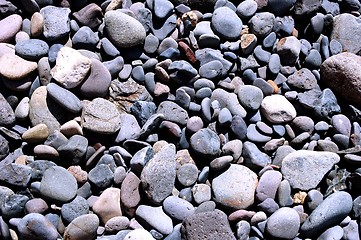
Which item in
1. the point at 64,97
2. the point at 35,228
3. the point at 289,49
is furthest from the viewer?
the point at 289,49

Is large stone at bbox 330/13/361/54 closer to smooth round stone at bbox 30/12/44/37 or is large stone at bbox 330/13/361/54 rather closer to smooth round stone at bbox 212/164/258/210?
smooth round stone at bbox 212/164/258/210

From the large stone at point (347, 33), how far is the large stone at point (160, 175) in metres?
0.62

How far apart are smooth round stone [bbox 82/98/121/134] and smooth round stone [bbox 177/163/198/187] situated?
210mm

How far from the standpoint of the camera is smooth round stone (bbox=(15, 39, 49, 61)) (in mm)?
1414

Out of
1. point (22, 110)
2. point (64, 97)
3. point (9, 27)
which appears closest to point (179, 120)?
point (64, 97)

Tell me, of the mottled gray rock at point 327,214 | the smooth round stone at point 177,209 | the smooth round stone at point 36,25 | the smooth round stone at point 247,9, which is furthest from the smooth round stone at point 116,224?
the smooth round stone at point 247,9

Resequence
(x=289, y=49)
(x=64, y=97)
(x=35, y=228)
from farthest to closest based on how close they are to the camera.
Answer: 1. (x=289, y=49)
2. (x=64, y=97)
3. (x=35, y=228)

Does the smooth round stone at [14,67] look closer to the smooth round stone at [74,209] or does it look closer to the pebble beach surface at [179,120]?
the pebble beach surface at [179,120]

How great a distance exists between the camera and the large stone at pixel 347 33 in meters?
1.52

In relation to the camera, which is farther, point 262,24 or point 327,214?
point 262,24

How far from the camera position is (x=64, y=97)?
1.37 metres

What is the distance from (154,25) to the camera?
1511 mm

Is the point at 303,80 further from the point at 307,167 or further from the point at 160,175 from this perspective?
the point at 160,175

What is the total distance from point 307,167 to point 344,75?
29 cm
